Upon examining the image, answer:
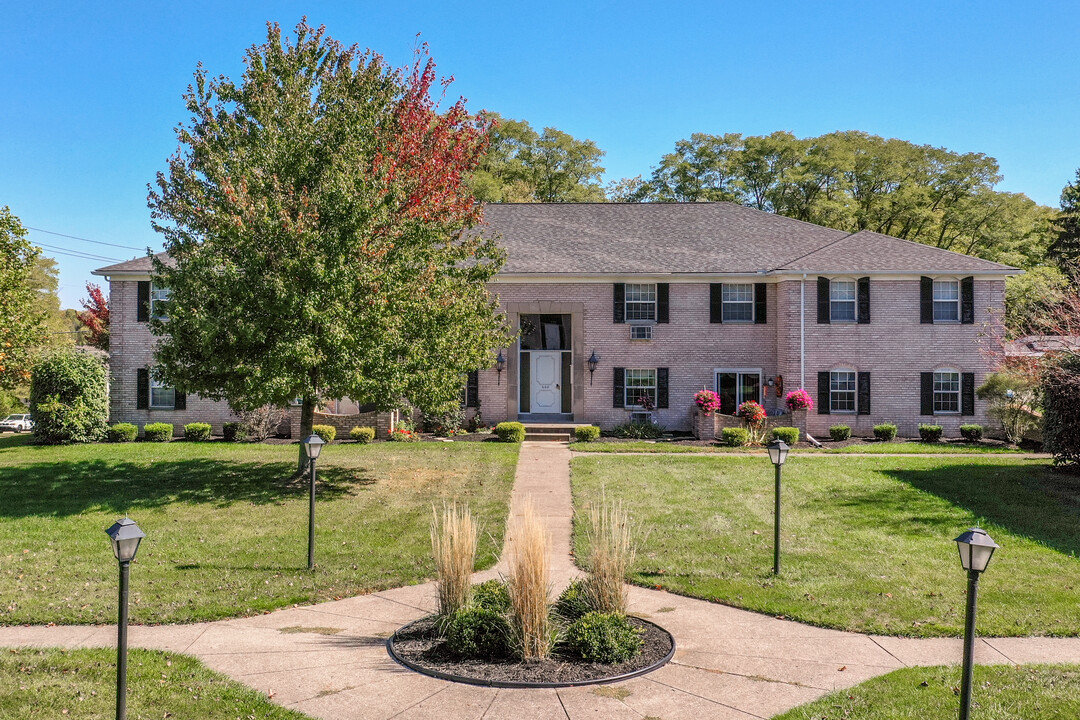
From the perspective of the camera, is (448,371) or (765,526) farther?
(448,371)

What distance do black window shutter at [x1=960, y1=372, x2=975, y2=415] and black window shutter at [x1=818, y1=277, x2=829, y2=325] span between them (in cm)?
450

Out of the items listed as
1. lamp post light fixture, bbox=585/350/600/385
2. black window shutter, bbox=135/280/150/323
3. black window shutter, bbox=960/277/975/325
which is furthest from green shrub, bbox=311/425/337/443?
black window shutter, bbox=960/277/975/325

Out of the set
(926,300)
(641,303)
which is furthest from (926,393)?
(641,303)

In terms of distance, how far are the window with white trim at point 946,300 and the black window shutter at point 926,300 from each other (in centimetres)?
20

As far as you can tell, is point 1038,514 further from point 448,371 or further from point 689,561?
point 448,371

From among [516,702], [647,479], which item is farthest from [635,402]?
[516,702]

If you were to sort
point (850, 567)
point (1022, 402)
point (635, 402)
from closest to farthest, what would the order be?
point (850, 567)
point (1022, 402)
point (635, 402)

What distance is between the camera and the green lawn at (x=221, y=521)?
881 cm

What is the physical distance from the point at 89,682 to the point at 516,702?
356 centimetres

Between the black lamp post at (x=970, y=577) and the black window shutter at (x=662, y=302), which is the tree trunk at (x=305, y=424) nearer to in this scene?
the black window shutter at (x=662, y=302)

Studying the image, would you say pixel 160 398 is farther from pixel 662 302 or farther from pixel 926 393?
pixel 926 393

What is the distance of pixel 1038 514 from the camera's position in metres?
12.4

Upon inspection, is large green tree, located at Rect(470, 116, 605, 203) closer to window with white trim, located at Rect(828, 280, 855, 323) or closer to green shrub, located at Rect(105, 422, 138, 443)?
window with white trim, located at Rect(828, 280, 855, 323)

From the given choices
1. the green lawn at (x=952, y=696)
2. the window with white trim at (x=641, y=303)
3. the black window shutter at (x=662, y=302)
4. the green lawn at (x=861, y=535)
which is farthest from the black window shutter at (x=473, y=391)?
the green lawn at (x=952, y=696)
